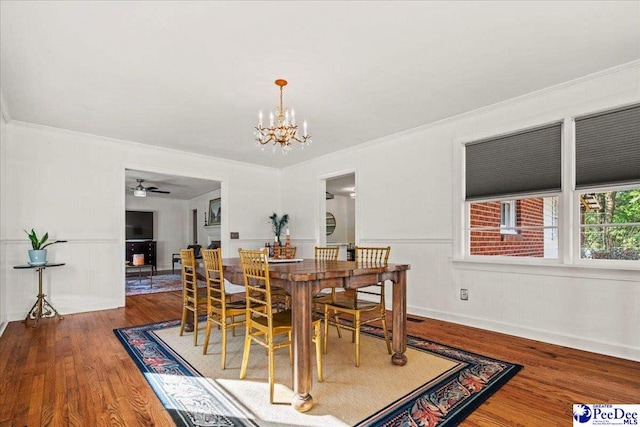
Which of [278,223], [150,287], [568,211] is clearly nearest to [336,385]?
[568,211]

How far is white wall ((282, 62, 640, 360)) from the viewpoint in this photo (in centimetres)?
294

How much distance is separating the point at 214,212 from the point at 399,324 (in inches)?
300

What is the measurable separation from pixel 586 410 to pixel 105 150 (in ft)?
19.6

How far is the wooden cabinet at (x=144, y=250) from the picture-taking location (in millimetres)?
9867

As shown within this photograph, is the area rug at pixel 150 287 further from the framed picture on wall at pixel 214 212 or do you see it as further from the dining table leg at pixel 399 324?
the dining table leg at pixel 399 324

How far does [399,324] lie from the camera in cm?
275

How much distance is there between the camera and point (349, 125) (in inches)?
173

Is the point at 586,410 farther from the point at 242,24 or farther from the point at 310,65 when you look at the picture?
the point at 242,24

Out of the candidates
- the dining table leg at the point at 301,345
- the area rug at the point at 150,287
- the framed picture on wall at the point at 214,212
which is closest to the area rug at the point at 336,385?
the dining table leg at the point at 301,345

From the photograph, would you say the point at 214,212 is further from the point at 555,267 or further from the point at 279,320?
the point at 555,267

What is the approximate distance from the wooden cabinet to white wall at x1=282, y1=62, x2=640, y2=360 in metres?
6.99

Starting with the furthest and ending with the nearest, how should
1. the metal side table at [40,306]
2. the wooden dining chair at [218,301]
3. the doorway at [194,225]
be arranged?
the doorway at [194,225] → the metal side table at [40,306] → the wooden dining chair at [218,301]

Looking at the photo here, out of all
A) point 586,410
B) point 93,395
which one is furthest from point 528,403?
point 93,395

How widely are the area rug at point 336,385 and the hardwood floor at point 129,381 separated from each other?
117 mm
